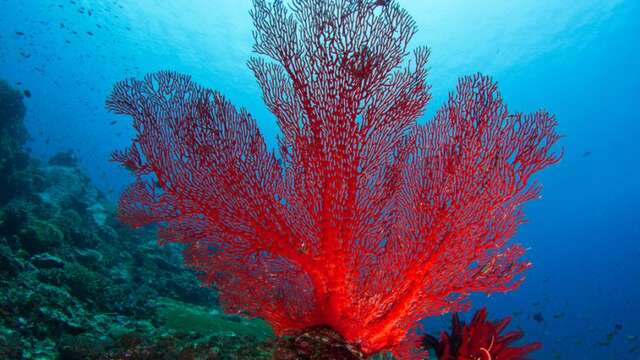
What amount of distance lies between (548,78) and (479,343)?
5776 cm

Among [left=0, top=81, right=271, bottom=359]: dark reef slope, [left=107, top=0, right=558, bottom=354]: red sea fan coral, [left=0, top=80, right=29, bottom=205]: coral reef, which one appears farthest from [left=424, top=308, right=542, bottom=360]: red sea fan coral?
[left=0, top=80, right=29, bottom=205]: coral reef

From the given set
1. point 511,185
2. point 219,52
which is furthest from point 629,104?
point 511,185

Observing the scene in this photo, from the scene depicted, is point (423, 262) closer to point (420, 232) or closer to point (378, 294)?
point (420, 232)

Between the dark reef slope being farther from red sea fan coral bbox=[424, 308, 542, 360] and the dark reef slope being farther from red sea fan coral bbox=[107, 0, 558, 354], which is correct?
red sea fan coral bbox=[424, 308, 542, 360]

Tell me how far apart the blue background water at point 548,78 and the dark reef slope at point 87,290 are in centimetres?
414

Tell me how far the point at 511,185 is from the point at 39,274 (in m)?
9.02

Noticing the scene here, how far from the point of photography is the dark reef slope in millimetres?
5262

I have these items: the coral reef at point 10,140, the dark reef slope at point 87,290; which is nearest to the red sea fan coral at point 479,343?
the dark reef slope at point 87,290

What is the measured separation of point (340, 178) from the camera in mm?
3584

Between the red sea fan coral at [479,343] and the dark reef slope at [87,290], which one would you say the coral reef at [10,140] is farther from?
the red sea fan coral at [479,343]

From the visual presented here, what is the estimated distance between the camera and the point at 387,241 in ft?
13.8

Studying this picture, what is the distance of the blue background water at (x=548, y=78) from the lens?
36719 millimetres

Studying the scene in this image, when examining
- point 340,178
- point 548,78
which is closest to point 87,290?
point 340,178

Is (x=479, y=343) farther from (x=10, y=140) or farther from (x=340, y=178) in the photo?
(x=10, y=140)
